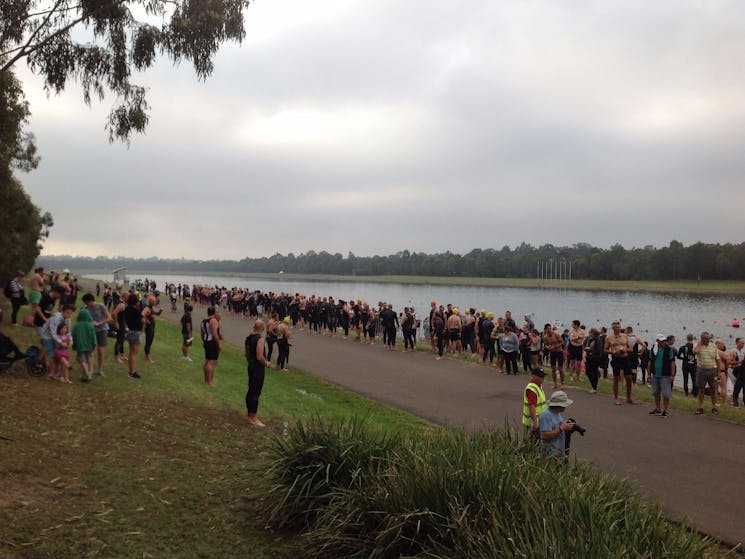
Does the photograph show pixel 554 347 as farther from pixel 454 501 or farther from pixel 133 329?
pixel 454 501

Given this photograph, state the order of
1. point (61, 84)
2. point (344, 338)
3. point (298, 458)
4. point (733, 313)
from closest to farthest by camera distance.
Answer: point (298, 458) → point (61, 84) → point (344, 338) → point (733, 313)

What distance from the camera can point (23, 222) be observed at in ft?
93.2

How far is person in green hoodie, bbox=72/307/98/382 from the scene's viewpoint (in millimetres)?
10297

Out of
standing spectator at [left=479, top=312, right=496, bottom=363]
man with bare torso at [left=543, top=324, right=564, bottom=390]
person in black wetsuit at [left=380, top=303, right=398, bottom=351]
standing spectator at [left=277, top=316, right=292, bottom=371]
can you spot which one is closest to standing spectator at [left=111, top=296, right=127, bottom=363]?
standing spectator at [left=277, top=316, right=292, bottom=371]

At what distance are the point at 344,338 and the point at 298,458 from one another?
19.7 metres

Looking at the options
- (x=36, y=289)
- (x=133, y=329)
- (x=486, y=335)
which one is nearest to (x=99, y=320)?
(x=133, y=329)

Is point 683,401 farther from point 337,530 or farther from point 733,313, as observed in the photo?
point 733,313

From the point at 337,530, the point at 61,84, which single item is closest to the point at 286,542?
the point at 337,530

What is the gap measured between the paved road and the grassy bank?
211 cm

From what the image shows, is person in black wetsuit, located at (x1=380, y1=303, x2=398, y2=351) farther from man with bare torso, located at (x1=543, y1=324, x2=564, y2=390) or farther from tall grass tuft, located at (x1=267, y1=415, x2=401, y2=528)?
tall grass tuft, located at (x1=267, y1=415, x2=401, y2=528)

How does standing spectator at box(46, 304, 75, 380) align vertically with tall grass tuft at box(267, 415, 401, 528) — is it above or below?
above

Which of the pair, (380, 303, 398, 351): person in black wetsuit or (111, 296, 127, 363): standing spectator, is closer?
(111, 296, 127, 363): standing spectator

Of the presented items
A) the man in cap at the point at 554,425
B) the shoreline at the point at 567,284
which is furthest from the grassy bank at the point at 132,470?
the shoreline at the point at 567,284

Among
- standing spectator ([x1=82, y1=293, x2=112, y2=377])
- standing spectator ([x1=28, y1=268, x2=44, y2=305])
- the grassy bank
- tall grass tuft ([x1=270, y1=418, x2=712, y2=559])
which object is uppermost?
standing spectator ([x1=28, y1=268, x2=44, y2=305])
